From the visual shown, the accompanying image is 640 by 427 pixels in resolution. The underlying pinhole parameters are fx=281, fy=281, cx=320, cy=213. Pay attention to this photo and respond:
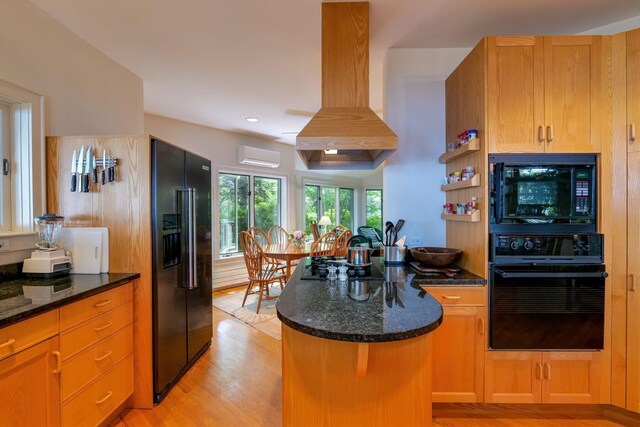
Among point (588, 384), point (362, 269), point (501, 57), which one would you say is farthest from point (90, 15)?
point (588, 384)

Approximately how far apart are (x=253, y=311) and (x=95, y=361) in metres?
2.07

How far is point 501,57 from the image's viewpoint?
1692mm

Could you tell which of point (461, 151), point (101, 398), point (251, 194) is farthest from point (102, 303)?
point (251, 194)

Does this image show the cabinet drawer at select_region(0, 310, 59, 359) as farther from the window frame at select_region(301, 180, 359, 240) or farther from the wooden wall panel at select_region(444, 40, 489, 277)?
the window frame at select_region(301, 180, 359, 240)

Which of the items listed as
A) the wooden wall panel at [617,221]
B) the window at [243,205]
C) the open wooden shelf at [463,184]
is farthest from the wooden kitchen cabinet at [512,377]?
the window at [243,205]

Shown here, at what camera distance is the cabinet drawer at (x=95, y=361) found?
1.38 meters

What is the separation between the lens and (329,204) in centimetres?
677

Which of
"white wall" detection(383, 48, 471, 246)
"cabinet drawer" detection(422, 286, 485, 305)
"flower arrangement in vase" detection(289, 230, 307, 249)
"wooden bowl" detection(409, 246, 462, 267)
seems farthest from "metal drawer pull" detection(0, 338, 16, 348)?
"flower arrangement in vase" detection(289, 230, 307, 249)

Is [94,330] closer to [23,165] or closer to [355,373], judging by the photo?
[23,165]

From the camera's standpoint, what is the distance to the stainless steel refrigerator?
6.12 feet

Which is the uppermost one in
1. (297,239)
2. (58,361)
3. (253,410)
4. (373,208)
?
(373,208)

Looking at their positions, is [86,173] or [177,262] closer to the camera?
[86,173]

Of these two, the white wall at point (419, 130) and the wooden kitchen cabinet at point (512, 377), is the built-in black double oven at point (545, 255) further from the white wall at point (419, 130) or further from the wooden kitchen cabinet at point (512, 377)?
the white wall at point (419, 130)

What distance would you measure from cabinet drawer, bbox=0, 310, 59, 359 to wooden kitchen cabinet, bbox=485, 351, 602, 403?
228 centimetres
